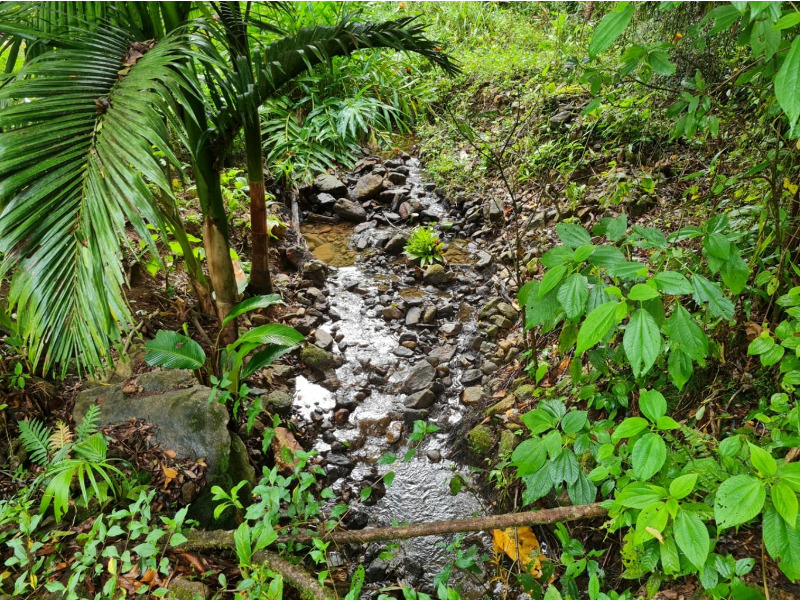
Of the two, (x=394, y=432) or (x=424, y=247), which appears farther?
(x=424, y=247)

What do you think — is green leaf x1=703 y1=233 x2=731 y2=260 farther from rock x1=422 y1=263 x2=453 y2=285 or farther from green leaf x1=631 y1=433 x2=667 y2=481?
rock x1=422 y1=263 x2=453 y2=285

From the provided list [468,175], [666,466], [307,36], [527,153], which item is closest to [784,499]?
[666,466]

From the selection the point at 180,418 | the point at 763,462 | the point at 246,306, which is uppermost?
the point at 763,462

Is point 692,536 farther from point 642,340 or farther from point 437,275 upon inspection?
point 437,275

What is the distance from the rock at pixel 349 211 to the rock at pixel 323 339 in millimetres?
1882

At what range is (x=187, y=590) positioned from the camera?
176 centimetres

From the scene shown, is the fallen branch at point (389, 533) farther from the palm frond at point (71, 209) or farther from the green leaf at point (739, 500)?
the palm frond at point (71, 209)

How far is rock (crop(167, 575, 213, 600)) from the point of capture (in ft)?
5.70

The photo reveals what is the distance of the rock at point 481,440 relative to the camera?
2.79 metres

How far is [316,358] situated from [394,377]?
585mm

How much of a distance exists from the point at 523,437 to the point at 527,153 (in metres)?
2.88

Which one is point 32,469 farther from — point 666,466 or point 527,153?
point 527,153

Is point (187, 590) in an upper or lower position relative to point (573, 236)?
lower

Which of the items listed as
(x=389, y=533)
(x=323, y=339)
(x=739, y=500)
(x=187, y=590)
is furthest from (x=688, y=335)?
(x=323, y=339)
